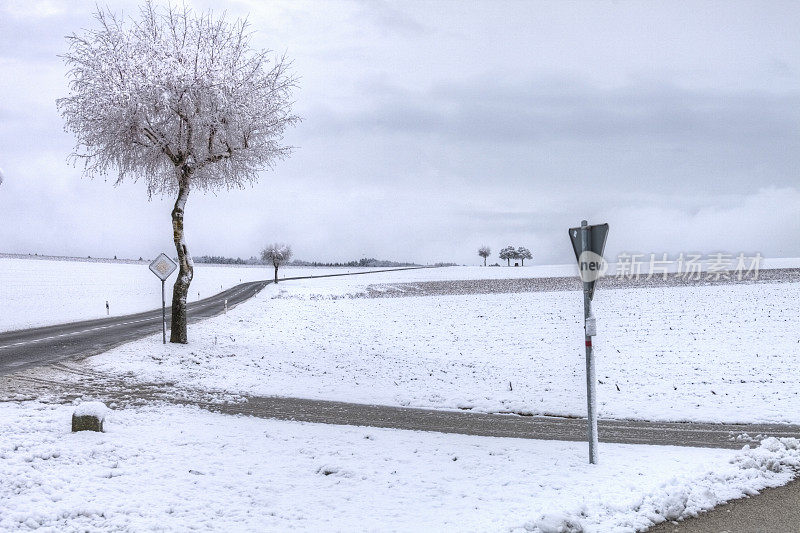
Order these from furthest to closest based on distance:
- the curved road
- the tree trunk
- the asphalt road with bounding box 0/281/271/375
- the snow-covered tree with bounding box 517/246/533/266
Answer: the snow-covered tree with bounding box 517/246/533/266
the tree trunk
the asphalt road with bounding box 0/281/271/375
the curved road

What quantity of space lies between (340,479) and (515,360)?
45.3ft

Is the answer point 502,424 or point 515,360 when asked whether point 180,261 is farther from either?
point 502,424

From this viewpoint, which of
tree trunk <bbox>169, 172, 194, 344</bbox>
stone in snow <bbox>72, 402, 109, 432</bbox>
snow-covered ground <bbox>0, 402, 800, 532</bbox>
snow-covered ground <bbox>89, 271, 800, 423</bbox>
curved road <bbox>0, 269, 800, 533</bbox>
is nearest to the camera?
snow-covered ground <bbox>0, 402, 800, 532</bbox>

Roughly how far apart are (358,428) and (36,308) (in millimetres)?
39933

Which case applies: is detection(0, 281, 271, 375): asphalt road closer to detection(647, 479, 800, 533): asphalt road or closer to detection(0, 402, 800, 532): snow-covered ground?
detection(0, 402, 800, 532): snow-covered ground

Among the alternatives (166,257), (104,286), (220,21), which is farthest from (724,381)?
(104,286)

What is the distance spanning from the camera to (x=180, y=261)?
70.0 ft

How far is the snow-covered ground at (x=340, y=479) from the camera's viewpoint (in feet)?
22.3

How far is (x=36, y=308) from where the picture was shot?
138 ft

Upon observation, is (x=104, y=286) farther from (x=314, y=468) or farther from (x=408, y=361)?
(x=314, y=468)

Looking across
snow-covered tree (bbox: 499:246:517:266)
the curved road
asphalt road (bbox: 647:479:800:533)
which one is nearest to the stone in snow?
the curved road

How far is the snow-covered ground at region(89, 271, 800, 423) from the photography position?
14859mm

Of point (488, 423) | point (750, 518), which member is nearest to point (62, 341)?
point (488, 423)

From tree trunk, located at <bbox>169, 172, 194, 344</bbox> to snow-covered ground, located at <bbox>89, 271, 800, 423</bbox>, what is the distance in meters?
0.75
